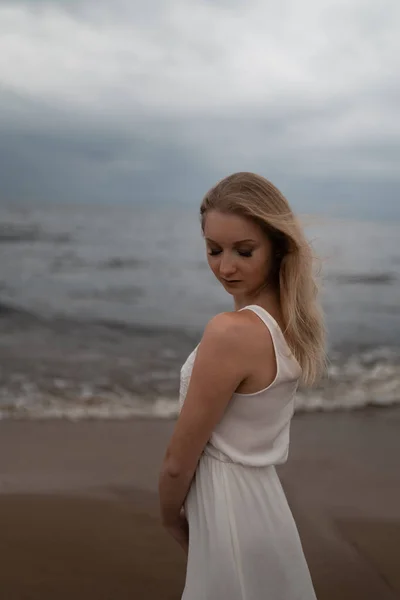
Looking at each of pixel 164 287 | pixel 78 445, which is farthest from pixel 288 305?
pixel 164 287

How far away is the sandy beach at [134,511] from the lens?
3.22 m

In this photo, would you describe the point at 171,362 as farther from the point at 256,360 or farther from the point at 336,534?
the point at 256,360

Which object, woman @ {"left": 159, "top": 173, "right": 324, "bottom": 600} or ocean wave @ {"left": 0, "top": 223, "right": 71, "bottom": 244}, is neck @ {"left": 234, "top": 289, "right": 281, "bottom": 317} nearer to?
woman @ {"left": 159, "top": 173, "right": 324, "bottom": 600}

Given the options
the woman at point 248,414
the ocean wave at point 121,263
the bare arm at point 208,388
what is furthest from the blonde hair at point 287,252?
the ocean wave at point 121,263

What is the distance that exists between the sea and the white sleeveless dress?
A: 51 cm

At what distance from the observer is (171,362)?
10680mm

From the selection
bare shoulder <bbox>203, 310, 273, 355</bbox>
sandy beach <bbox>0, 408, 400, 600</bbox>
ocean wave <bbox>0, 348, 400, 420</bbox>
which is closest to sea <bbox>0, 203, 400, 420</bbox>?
ocean wave <bbox>0, 348, 400, 420</bbox>

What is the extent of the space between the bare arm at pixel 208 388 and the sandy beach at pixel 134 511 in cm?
174

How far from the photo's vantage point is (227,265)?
5.77ft

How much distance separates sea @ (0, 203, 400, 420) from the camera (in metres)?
7.28

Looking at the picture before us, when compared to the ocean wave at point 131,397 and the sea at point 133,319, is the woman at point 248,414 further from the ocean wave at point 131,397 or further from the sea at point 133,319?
the ocean wave at point 131,397

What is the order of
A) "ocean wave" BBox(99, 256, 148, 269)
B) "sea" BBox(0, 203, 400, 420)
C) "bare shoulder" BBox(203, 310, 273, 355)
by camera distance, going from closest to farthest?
"bare shoulder" BBox(203, 310, 273, 355), "sea" BBox(0, 203, 400, 420), "ocean wave" BBox(99, 256, 148, 269)

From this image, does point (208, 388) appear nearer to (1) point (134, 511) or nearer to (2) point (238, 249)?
(2) point (238, 249)

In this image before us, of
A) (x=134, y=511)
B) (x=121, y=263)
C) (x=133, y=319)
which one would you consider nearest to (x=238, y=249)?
Result: (x=134, y=511)
